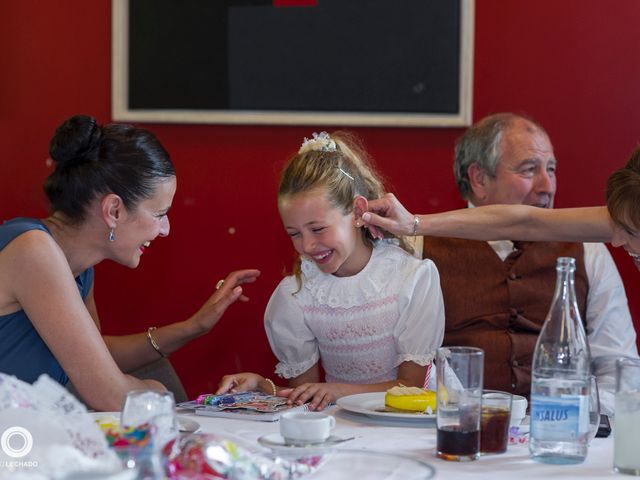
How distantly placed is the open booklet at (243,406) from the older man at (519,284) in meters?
0.82

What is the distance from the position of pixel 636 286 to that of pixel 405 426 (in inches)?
53.7

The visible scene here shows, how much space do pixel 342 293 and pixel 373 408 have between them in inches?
26.8

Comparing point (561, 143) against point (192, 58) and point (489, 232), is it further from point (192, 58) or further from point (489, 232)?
point (192, 58)

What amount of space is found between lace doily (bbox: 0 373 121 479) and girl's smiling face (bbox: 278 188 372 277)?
3.89ft

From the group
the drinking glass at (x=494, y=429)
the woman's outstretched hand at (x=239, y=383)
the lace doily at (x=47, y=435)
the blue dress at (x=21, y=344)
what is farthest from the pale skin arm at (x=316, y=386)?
A: the lace doily at (x=47, y=435)

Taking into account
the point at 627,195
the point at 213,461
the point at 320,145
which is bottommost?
the point at 213,461

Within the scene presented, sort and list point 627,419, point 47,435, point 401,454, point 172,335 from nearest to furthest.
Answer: point 47,435 → point 627,419 → point 401,454 → point 172,335

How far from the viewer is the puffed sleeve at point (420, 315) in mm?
2336

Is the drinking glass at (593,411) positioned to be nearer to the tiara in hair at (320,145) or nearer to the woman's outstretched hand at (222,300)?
the woman's outstretched hand at (222,300)

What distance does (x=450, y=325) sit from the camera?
2555mm

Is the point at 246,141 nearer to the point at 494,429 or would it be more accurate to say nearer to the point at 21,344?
the point at 21,344

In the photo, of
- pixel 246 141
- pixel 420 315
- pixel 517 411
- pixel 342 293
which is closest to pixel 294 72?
pixel 246 141

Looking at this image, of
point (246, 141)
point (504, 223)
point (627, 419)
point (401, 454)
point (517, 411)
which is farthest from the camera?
point (246, 141)

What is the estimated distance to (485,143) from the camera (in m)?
2.62
